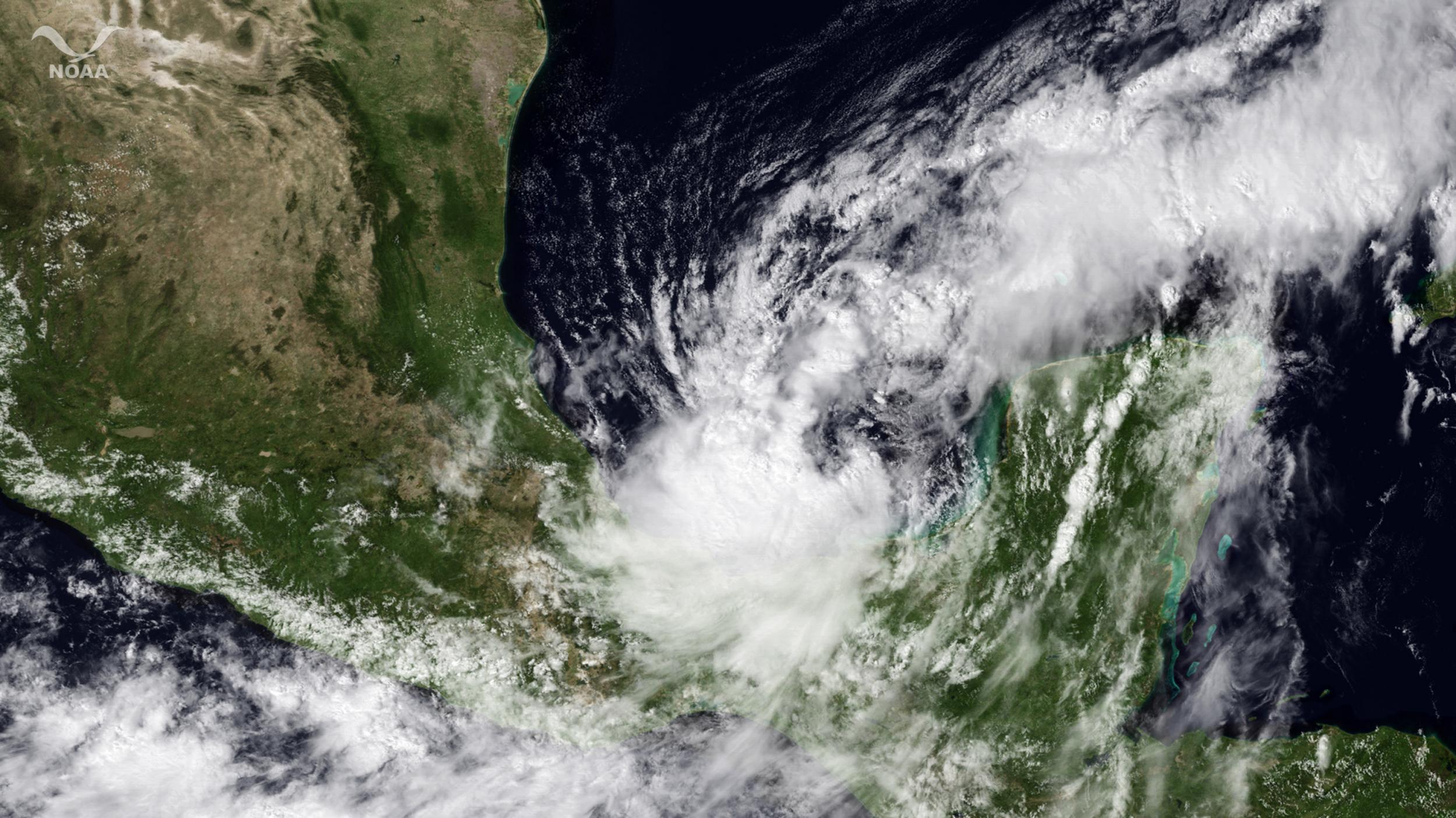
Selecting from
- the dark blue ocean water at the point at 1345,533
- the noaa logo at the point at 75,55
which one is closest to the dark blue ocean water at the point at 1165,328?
the dark blue ocean water at the point at 1345,533

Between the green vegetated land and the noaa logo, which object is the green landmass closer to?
the green vegetated land

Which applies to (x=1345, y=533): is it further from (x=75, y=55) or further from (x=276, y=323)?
(x=75, y=55)

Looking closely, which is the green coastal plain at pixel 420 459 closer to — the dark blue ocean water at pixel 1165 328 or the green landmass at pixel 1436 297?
the green landmass at pixel 1436 297

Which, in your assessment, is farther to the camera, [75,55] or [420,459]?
[420,459]

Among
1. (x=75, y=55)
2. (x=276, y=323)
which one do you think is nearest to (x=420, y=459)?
(x=276, y=323)

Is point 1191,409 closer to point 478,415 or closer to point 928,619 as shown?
point 928,619

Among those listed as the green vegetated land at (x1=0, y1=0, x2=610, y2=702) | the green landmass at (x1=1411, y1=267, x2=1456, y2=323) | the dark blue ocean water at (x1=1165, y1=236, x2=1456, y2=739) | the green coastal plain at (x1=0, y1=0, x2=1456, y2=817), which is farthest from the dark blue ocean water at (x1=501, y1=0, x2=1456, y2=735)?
the green vegetated land at (x1=0, y1=0, x2=610, y2=702)

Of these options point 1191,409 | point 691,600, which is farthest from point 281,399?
point 1191,409
